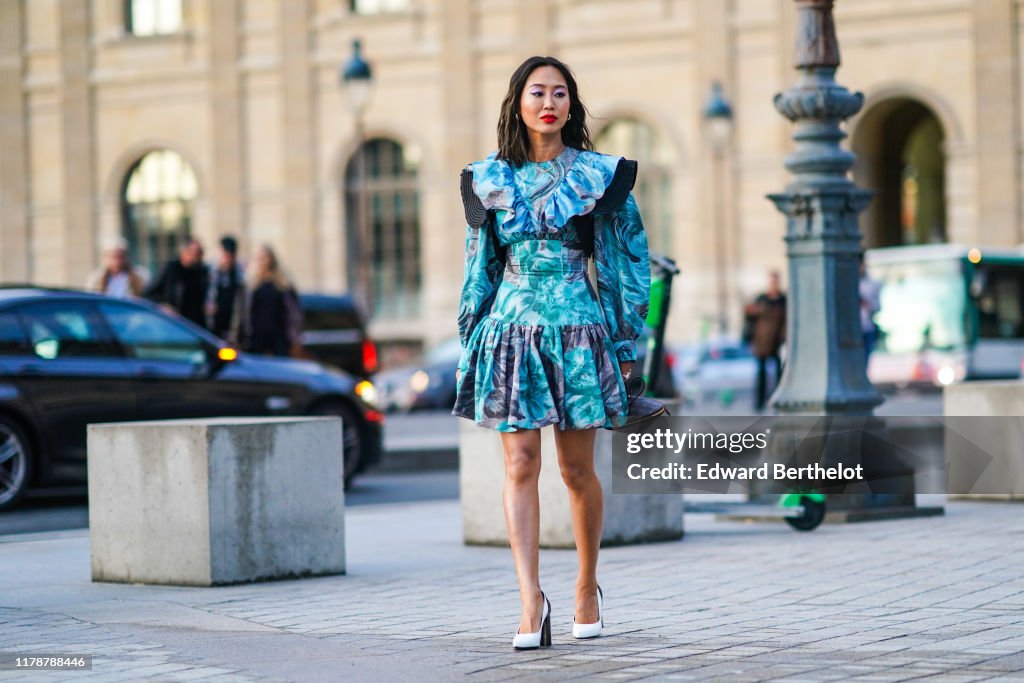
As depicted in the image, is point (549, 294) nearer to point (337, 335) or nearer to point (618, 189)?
point (618, 189)

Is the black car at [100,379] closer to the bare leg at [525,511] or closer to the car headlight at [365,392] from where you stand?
the car headlight at [365,392]

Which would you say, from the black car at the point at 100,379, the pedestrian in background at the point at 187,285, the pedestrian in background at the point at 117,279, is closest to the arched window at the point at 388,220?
the pedestrian in background at the point at 187,285

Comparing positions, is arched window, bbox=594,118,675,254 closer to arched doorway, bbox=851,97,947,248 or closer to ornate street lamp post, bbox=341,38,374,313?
arched doorway, bbox=851,97,947,248

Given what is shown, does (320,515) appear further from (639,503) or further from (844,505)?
(844,505)

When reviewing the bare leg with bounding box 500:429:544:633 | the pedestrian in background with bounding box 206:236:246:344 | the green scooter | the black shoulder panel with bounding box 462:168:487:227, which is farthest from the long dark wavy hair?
the pedestrian in background with bounding box 206:236:246:344

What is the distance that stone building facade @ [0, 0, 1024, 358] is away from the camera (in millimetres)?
37156

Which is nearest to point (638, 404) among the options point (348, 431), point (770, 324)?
point (348, 431)

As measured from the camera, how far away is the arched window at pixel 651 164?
39.5 metres

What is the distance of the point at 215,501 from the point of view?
8273 millimetres

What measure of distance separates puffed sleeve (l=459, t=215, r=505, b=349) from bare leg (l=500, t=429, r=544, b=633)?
1.32 ft

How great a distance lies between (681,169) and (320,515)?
30.9 meters

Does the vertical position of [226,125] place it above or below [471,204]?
above

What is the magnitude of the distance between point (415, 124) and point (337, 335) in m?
19.5

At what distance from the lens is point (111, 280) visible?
1727 cm
